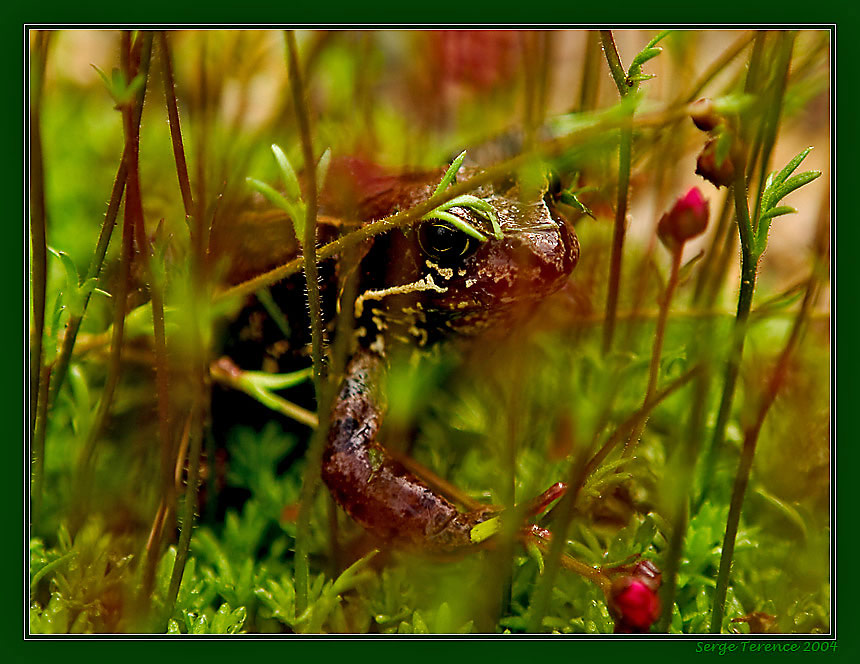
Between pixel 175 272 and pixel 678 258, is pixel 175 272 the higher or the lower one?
the lower one

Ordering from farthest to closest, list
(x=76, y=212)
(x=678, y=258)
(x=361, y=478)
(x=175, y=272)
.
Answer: (x=76, y=212) < (x=361, y=478) < (x=175, y=272) < (x=678, y=258)

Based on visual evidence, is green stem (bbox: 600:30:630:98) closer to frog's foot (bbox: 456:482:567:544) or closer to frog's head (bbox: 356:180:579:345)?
frog's head (bbox: 356:180:579:345)

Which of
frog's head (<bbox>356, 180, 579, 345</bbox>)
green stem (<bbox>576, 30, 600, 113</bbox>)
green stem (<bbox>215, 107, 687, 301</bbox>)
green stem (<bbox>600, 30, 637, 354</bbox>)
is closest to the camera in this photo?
green stem (<bbox>215, 107, 687, 301</bbox>)

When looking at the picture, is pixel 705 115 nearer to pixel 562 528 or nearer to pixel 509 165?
pixel 509 165

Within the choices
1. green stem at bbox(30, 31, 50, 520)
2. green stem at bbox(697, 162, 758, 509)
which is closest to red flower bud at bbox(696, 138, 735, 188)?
green stem at bbox(697, 162, 758, 509)

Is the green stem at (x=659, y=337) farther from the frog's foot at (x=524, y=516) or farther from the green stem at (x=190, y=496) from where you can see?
the green stem at (x=190, y=496)

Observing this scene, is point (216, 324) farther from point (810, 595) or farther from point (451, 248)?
point (810, 595)
